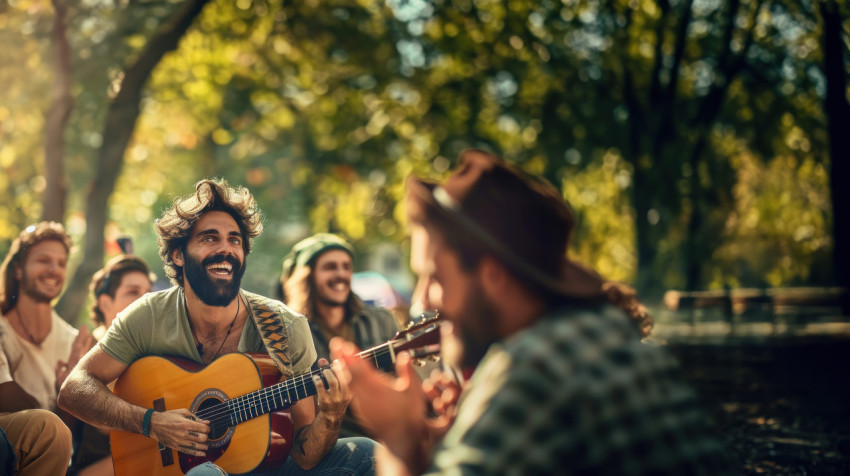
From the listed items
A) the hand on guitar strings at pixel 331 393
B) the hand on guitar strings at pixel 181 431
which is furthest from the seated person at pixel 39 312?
the hand on guitar strings at pixel 331 393

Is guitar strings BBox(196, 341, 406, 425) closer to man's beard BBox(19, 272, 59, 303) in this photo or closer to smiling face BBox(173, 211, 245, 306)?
smiling face BBox(173, 211, 245, 306)

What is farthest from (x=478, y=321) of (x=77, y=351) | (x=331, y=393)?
(x=77, y=351)

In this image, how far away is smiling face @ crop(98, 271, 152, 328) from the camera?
16.9 ft

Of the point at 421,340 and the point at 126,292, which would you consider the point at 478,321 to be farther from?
the point at 126,292

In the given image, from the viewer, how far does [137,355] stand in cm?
335

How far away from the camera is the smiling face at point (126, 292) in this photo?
5.14 metres

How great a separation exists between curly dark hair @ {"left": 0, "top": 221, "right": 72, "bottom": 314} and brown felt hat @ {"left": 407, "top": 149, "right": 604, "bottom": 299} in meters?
3.33

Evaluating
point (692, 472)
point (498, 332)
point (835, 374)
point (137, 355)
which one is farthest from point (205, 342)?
point (835, 374)

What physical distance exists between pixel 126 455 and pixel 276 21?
12.2 metres

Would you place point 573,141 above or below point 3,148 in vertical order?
below

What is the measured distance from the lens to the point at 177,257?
349 centimetres

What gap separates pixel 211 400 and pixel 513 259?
1803 millimetres

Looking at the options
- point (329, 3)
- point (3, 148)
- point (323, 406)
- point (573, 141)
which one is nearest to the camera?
point (323, 406)

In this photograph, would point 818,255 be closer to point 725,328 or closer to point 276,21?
point 725,328
